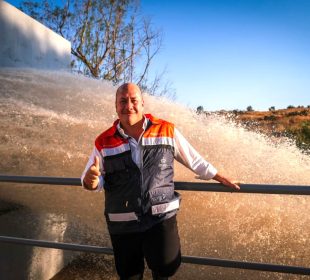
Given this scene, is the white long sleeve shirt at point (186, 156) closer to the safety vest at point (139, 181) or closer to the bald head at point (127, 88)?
the safety vest at point (139, 181)

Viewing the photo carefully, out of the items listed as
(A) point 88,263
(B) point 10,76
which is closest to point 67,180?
(A) point 88,263

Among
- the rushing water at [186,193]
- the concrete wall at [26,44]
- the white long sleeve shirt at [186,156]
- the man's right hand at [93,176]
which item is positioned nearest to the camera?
the man's right hand at [93,176]

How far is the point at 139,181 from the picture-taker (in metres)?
1.72

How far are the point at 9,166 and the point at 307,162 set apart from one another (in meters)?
4.30

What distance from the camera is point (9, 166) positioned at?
13.0ft

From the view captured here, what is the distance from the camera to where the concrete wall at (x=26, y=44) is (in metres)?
6.10

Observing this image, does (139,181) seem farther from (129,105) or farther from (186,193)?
(186,193)

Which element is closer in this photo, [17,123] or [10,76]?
[17,123]

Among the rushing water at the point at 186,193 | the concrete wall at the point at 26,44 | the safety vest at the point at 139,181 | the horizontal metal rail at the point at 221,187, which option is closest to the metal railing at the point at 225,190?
the horizontal metal rail at the point at 221,187

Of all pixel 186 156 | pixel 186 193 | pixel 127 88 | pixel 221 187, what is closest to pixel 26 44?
pixel 186 193

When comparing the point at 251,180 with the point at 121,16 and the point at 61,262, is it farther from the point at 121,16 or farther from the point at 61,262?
the point at 121,16

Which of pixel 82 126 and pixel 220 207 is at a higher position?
pixel 82 126

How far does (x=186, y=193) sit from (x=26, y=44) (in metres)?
4.45

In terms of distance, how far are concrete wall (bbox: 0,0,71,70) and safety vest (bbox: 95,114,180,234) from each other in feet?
16.3
